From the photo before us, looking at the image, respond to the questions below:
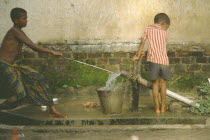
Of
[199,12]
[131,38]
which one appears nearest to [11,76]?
[131,38]

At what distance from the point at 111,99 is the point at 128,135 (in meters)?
0.90

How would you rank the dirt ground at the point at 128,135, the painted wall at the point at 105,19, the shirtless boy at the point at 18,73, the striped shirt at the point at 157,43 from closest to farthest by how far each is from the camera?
1. the dirt ground at the point at 128,135
2. the shirtless boy at the point at 18,73
3. the striped shirt at the point at 157,43
4. the painted wall at the point at 105,19

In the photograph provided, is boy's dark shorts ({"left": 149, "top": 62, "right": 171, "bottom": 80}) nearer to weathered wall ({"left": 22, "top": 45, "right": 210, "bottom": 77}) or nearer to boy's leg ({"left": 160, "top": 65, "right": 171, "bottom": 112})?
boy's leg ({"left": 160, "top": 65, "right": 171, "bottom": 112})

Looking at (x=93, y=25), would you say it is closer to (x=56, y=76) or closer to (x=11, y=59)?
(x=56, y=76)

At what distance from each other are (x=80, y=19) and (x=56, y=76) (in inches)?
63.3

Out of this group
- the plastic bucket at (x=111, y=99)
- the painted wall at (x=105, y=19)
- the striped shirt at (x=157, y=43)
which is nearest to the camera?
the plastic bucket at (x=111, y=99)

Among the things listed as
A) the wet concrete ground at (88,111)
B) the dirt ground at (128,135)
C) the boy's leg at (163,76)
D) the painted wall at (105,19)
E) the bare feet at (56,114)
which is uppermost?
the painted wall at (105,19)

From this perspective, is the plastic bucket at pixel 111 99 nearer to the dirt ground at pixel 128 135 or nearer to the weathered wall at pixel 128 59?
the dirt ground at pixel 128 135

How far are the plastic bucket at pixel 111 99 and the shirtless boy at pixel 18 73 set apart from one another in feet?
3.48

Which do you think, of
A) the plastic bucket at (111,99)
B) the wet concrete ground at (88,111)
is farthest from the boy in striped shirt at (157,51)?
the plastic bucket at (111,99)

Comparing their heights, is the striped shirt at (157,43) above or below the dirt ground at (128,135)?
above

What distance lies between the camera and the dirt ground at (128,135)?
15.0ft

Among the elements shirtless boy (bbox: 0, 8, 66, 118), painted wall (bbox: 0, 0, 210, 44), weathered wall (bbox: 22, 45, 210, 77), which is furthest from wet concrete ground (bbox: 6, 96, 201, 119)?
painted wall (bbox: 0, 0, 210, 44)

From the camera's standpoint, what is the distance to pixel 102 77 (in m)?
7.41
